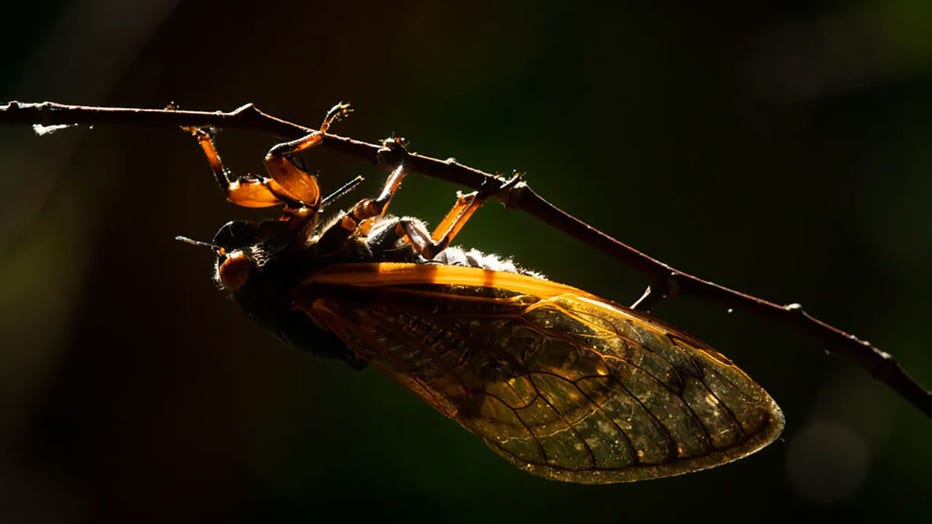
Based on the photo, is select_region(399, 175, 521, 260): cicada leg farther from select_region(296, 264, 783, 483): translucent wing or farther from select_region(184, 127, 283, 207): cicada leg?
select_region(184, 127, 283, 207): cicada leg

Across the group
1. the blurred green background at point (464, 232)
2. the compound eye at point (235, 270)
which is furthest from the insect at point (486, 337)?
the blurred green background at point (464, 232)

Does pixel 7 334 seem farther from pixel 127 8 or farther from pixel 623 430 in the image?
pixel 623 430

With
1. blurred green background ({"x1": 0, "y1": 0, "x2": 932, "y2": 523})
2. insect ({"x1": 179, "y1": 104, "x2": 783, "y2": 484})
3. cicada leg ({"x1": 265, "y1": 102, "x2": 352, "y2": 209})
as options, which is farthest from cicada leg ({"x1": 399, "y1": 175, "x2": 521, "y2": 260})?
blurred green background ({"x1": 0, "y1": 0, "x2": 932, "y2": 523})

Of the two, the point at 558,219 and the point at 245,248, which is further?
the point at 245,248

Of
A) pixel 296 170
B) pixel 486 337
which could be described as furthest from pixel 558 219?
pixel 296 170

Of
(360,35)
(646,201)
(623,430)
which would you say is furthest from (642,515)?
(360,35)

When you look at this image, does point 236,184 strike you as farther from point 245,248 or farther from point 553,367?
point 553,367
